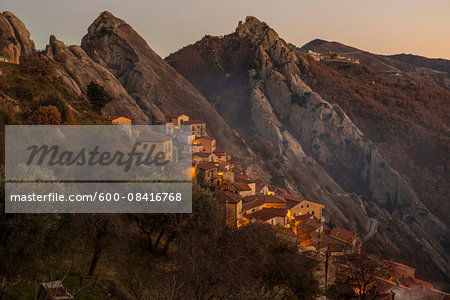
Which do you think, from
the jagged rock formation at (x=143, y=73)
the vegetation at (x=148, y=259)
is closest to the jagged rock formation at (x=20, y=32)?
the jagged rock formation at (x=143, y=73)

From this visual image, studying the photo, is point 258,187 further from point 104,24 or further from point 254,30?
point 254,30

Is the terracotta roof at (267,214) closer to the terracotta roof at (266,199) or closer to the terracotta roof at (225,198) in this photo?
the terracotta roof at (266,199)

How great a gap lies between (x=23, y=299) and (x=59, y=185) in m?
5.04

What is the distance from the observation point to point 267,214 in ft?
132

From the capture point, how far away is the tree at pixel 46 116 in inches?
1124

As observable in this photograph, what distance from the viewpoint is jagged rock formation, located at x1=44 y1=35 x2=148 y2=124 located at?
144ft

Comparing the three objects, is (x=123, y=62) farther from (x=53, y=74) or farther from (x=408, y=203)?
Result: (x=408, y=203)

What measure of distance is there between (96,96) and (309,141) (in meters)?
65.2

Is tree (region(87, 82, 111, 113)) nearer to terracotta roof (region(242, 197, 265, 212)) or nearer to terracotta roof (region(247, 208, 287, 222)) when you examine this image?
terracotta roof (region(242, 197, 265, 212))

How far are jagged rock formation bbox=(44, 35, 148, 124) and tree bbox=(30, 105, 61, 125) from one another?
500 inches

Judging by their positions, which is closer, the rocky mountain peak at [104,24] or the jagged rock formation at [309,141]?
the jagged rock formation at [309,141]

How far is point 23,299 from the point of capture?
12961mm

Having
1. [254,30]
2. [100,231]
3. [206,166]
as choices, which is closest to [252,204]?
[206,166]

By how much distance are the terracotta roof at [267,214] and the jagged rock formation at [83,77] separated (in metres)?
22.3
